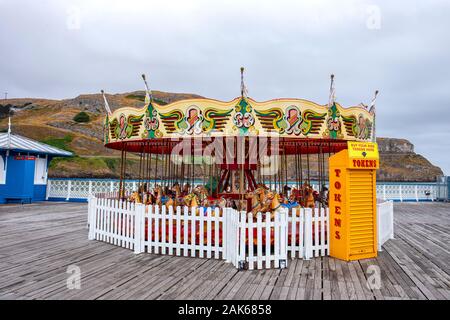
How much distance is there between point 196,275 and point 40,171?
50.2 feet

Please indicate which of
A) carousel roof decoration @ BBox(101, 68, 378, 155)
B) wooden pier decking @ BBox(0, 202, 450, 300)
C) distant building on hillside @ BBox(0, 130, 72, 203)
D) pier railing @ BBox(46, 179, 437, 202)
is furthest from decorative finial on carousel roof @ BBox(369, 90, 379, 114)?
distant building on hillside @ BBox(0, 130, 72, 203)

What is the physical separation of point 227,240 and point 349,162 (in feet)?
8.17

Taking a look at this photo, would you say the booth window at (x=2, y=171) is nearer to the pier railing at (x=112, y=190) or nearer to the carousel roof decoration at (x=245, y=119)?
the pier railing at (x=112, y=190)

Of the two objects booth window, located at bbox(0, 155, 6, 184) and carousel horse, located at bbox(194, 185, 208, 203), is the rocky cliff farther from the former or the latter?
carousel horse, located at bbox(194, 185, 208, 203)

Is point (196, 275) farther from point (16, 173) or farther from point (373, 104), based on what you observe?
point (16, 173)

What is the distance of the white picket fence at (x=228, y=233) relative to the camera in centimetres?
476

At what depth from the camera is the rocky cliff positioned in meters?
38.1

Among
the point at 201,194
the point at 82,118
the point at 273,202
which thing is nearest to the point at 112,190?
the point at 201,194

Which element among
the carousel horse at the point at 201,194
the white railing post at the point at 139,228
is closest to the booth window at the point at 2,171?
the carousel horse at the point at 201,194

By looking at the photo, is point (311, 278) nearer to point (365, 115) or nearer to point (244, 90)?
point (244, 90)

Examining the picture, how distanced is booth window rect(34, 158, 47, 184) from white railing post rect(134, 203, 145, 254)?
42.7ft

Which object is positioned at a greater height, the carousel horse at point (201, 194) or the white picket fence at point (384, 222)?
the carousel horse at point (201, 194)

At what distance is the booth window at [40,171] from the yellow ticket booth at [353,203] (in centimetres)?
1579

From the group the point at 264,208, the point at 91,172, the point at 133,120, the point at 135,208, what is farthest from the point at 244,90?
the point at 91,172
